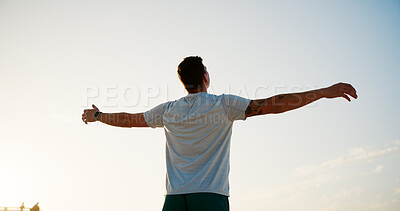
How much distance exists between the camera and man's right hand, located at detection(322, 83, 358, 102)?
329cm

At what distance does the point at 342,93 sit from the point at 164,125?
183cm

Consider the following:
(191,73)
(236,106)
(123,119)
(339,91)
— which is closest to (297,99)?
(339,91)

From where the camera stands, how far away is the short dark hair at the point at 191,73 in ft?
12.3

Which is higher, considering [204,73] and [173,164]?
[204,73]

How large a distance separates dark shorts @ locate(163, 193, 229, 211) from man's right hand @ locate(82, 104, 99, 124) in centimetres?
162

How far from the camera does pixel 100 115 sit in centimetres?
434

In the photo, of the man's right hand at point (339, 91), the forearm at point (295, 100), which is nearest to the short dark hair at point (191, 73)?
the forearm at point (295, 100)

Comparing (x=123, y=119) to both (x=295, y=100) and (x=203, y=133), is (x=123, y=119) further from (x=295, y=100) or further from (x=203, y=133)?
(x=295, y=100)

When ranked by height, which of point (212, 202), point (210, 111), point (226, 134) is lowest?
point (212, 202)

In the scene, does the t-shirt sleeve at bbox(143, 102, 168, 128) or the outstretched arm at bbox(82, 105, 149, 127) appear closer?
the t-shirt sleeve at bbox(143, 102, 168, 128)

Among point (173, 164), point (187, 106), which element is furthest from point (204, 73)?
point (173, 164)

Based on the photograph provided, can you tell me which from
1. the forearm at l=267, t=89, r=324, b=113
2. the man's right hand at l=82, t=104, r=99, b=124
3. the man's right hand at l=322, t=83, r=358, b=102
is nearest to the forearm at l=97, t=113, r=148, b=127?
the man's right hand at l=82, t=104, r=99, b=124

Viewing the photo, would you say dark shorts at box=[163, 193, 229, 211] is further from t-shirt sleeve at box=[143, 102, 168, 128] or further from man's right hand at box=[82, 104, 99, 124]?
man's right hand at box=[82, 104, 99, 124]

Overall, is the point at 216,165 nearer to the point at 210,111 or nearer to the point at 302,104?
the point at 210,111
